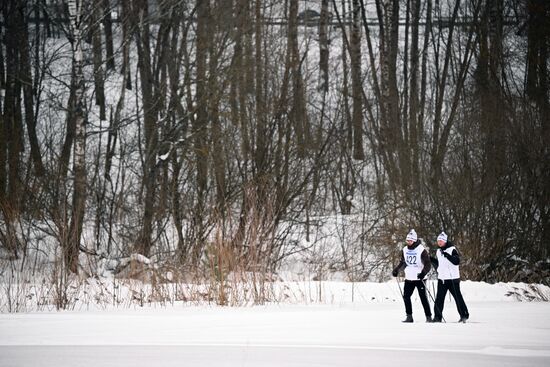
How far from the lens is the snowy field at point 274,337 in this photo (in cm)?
815

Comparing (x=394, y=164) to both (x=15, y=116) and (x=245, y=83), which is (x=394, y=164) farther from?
(x=15, y=116)

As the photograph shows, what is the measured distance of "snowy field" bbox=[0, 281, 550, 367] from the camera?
321 inches

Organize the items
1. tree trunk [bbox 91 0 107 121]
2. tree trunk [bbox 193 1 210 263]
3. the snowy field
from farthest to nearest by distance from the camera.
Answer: tree trunk [bbox 193 1 210 263], tree trunk [bbox 91 0 107 121], the snowy field

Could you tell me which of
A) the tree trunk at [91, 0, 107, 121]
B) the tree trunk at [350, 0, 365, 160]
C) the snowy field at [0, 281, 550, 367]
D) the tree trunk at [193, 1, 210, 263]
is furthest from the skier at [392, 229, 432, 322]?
the tree trunk at [350, 0, 365, 160]

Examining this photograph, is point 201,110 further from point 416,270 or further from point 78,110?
point 416,270

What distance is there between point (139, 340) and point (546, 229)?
38.4ft

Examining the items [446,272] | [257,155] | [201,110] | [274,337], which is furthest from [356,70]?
[274,337]

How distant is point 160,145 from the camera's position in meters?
19.8

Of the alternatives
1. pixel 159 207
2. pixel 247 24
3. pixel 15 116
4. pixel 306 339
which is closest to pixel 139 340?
pixel 306 339

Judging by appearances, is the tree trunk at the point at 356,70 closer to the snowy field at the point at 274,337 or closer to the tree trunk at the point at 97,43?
the tree trunk at the point at 97,43

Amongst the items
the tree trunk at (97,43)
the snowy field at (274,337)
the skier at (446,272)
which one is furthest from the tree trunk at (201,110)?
the skier at (446,272)

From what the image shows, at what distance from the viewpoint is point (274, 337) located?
31.2 ft

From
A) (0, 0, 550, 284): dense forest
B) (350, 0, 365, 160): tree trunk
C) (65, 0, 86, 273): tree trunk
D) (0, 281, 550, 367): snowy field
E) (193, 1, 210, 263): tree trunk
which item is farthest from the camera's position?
(350, 0, 365, 160): tree trunk

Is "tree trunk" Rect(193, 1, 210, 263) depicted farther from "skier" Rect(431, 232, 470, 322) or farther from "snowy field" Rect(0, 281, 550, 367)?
"skier" Rect(431, 232, 470, 322)
